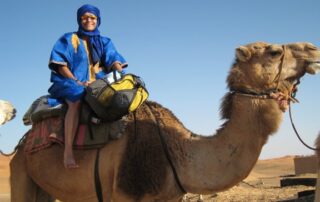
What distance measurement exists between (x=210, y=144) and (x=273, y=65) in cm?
92

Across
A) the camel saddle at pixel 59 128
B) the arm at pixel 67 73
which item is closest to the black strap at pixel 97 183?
the camel saddle at pixel 59 128

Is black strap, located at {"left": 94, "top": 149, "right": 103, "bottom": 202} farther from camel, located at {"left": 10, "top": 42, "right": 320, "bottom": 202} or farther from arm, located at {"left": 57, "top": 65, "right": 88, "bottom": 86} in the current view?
arm, located at {"left": 57, "top": 65, "right": 88, "bottom": 86}

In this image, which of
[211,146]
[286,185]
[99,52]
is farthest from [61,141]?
[286,185]

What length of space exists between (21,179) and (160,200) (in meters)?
1.80

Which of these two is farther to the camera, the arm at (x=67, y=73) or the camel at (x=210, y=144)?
the arm at (x=67, y=73)

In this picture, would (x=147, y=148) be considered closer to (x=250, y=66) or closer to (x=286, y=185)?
(x=250, y=66)

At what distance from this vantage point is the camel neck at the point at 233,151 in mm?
3982

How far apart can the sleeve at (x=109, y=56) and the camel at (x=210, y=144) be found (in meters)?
0.96

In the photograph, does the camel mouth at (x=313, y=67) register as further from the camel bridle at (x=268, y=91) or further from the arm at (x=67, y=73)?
the arm at (x=67, y=73)

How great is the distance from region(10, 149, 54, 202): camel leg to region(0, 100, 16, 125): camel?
539 mm

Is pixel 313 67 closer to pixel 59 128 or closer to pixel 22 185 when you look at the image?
pixel 59 128

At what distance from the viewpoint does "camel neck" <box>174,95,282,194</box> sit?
398 cm

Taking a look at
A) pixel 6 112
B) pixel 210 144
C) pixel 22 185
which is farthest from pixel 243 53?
pixel 6 112

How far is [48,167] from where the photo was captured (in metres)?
4.73
